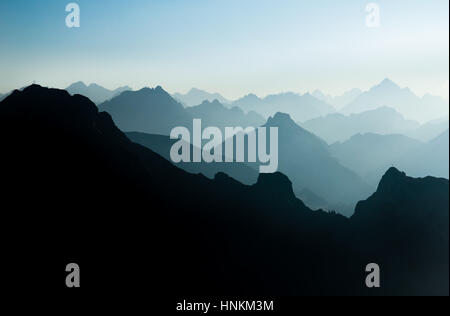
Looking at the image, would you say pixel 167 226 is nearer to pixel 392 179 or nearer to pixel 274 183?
pixel 274 183

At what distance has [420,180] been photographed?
33.8m

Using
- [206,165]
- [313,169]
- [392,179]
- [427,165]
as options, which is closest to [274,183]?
[392,179]

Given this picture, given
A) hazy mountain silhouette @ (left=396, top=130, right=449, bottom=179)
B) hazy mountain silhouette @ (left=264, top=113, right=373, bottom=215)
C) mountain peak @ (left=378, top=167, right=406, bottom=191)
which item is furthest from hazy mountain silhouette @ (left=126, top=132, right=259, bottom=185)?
hazy mountain silhouette @ (left=396, top=130, right=449, bottom=179)

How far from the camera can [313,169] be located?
160 metres

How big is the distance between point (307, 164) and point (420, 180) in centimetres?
12816

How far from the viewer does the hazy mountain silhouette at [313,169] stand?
14175 cm

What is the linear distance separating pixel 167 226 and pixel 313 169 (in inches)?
5656

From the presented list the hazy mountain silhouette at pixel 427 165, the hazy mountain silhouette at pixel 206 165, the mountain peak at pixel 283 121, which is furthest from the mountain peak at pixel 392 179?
the hazy mountain silhouette at pixel 427 165

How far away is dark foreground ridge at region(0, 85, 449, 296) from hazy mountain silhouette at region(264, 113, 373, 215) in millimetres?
100266

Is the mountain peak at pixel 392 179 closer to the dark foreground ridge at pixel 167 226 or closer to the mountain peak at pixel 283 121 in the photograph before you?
the dark foreground ridge at pixel 167 226

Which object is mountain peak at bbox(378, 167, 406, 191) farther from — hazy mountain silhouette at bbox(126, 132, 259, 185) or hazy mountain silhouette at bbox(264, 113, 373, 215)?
hazy mountain silhouette at bbox(264, 113, 373, 215)
